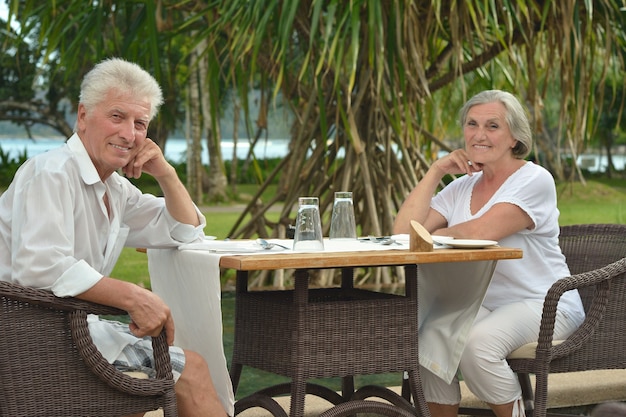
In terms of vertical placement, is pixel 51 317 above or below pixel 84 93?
below

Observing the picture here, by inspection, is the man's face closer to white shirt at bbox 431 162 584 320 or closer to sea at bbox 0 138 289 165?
sea at bbox 0 138 289 165

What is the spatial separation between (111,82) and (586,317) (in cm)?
161

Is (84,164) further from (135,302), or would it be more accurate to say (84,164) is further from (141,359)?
(141,359)

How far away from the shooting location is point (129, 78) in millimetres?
2758

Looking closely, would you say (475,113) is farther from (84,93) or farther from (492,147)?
(84,93)

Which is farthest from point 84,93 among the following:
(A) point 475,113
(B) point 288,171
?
(B) point 288,171

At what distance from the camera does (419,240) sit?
9.68ft

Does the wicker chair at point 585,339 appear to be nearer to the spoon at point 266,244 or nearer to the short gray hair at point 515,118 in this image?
the short gray hair at point 515,118

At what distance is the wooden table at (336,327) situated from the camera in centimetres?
283

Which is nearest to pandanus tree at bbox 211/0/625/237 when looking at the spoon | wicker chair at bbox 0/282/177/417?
the spoon

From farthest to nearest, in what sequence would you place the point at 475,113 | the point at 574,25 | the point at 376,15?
the point at 574,25 → the point at 376,15 → the point at 475,113

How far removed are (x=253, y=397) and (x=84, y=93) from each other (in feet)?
3.70

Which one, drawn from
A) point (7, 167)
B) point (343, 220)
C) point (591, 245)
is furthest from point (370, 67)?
point (7, 167)

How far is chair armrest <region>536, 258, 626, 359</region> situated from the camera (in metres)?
3.07
